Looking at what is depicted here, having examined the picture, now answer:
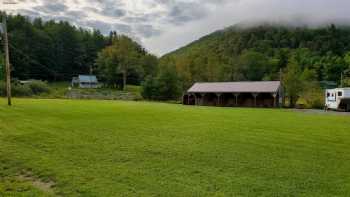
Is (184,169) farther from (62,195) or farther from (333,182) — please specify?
(333,182)

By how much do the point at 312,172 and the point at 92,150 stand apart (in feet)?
15.6

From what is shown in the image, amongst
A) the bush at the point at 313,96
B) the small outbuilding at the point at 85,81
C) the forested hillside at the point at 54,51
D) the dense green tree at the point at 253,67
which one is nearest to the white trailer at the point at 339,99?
the bush at the point at 313,96

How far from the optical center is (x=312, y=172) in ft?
17.2

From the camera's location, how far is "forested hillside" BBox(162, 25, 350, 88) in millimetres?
53719

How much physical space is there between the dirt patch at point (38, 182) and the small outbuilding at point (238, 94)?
30175 mm

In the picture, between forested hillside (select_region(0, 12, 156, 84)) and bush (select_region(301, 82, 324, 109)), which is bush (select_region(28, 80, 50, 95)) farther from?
bush (select_region(301, 82, 324, 109))

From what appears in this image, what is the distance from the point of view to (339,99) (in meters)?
25.7

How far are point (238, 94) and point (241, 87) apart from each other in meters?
1.00

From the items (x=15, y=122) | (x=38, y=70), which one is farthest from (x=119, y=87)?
(x=15, y=122)

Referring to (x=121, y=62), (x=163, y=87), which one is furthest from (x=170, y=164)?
(x=121, y=62)

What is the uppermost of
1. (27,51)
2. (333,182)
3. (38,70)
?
(27,51)

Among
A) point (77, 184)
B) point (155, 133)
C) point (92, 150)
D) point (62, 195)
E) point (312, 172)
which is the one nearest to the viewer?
point (62, 195)

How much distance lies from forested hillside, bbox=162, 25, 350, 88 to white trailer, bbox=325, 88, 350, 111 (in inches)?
613

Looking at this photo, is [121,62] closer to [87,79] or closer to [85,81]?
[87,79]
